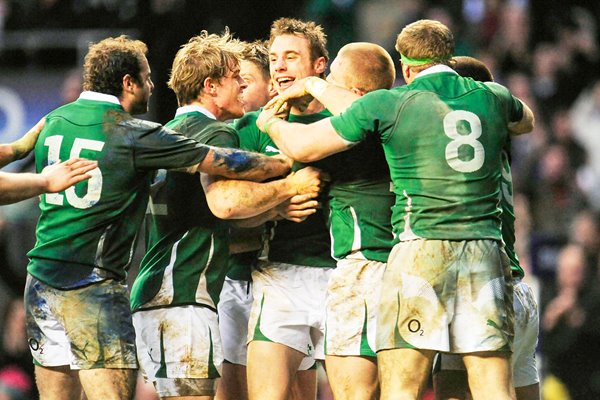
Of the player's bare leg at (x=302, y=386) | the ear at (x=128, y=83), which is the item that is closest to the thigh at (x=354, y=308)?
the player's bare leg at (x=302, y=386)

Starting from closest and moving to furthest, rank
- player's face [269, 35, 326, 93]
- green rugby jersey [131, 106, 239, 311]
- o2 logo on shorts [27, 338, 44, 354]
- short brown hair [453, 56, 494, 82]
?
o2 logo on shorts [27, 338, 44, 354], green rugby jersey [131, 106, 239, 311], short brown hair [453, 56, 494, 82], player's face [269, 35, 326, 93]

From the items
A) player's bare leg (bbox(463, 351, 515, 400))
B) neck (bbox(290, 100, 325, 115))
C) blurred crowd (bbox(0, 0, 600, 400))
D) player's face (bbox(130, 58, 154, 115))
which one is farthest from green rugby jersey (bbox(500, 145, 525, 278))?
blurred crowd (bbox(0, 0, 600, 400))

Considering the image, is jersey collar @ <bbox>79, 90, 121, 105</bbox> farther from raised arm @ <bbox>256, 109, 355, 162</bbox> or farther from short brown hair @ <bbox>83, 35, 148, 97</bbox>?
raised arm @ <bbox>256, 109, 355, 162</bbox>

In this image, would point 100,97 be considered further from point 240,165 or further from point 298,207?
point 298,207

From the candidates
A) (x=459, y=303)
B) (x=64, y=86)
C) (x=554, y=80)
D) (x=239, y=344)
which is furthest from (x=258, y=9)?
(x=459, y=303)

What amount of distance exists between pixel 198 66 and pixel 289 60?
714 millimetres

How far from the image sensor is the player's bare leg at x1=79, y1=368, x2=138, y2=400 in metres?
7.07

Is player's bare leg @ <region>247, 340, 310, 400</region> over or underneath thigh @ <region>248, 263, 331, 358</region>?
underneath

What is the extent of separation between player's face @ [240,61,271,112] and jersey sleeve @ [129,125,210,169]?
1.58 meters

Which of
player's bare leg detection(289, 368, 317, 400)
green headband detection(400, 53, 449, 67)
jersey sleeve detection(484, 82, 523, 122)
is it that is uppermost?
green headband detection(400, 53, 449, 67)

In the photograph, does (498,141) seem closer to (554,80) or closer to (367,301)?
(367,301)

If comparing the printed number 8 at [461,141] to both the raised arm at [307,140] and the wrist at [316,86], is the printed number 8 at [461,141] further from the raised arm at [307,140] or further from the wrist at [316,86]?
the wrist at [316,86]

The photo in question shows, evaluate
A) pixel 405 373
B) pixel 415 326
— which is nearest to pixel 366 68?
pixel 415 326

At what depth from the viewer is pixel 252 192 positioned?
7430 mm
